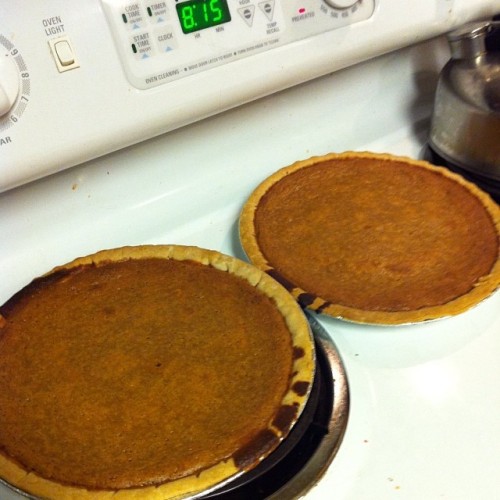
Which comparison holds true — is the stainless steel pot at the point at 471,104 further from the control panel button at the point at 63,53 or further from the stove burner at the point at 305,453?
the control panel button at the point at 63,53

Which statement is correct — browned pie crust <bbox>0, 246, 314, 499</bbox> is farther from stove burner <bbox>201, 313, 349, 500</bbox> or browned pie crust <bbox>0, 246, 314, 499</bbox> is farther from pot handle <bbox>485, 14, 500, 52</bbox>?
pot handle <bbox>485, 14, 500, 52</bbox>

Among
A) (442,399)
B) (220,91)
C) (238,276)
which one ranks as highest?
(220,91)

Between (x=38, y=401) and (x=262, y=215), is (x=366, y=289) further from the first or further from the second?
(x=38, y=401)

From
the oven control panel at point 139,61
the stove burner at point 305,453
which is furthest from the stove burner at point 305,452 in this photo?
the oven control panel at point 139,61

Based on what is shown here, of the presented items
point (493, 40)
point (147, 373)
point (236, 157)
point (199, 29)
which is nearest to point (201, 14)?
point (199, 29)

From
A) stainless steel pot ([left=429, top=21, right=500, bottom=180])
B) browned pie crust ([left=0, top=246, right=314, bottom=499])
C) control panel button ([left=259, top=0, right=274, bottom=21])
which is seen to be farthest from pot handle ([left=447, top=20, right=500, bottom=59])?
browned pie crust ([left=0, top=246, right=314, bottom=499])

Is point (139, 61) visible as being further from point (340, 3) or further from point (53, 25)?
point (340, 3)

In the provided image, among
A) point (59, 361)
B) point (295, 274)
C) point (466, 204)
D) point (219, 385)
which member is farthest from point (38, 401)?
point (466, 204)
